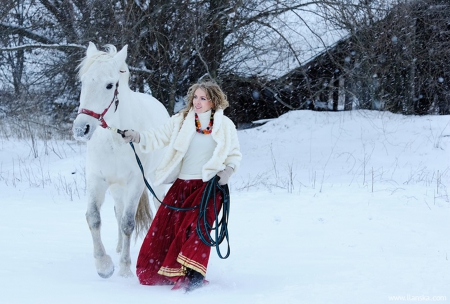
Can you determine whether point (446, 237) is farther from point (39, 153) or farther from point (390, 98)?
point (390, 98)

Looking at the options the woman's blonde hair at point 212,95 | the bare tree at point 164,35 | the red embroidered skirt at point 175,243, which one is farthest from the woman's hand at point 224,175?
the bare tree at point 164,35

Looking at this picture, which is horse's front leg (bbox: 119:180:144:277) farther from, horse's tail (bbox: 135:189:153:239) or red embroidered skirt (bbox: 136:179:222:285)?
horse's tail (bbox: 135:189:153:239)

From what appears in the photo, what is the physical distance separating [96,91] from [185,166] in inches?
33.1

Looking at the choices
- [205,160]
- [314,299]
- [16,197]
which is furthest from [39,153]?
[314,299]

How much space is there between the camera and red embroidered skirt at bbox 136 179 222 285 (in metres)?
3.56

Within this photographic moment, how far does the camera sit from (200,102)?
3.74 m

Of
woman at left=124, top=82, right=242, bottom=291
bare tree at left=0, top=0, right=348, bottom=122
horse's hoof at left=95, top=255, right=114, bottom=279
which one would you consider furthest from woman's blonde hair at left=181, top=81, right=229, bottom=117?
bare tree at left=0, top=0, right=348, bottom=122

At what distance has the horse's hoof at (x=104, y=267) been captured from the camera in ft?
12.4

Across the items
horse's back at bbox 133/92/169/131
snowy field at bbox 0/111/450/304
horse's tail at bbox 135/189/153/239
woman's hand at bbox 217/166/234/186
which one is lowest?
snowy field at bbox 0/111/450/304

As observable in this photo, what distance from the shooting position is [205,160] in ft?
12.3

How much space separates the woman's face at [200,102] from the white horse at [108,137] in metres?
0.59

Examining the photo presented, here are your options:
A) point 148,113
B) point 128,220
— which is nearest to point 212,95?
point 148,113

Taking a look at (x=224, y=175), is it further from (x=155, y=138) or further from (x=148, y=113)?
(x=148, y=113)

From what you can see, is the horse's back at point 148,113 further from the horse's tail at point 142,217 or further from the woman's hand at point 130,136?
the horse's tail at point 142,217
